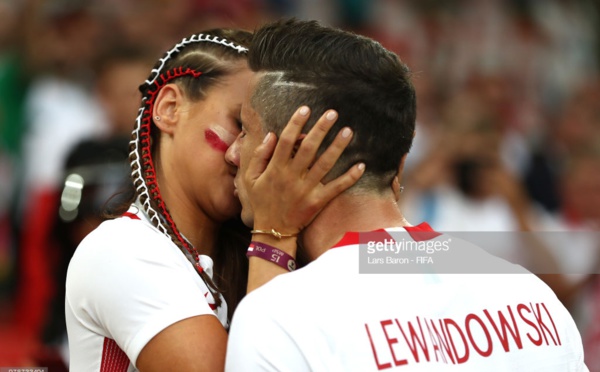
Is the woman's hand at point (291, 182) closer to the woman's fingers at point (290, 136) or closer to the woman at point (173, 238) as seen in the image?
the woman's fingers at point (290, 136)

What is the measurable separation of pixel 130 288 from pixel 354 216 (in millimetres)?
598

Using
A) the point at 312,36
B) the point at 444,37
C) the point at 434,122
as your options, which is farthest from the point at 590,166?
the point at 312,36

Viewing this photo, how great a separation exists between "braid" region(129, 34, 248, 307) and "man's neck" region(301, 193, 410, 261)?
0.47 meters

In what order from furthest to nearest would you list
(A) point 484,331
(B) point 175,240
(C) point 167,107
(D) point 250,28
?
(D) point 250,28
(C) point 167,107
(B) point 175,240
(A) point 484,331

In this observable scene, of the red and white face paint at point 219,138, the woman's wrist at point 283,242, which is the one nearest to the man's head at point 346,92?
the woman's wrist at point 283,242

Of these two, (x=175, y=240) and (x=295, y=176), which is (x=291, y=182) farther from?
(x=175, y=240)

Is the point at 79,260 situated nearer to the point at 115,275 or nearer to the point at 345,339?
the point at 115,275

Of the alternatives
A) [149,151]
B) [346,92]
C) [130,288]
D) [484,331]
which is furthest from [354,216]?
[149,151]

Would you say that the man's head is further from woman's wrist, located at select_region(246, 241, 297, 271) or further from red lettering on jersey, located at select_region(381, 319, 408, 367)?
red lettering on jersey, located at select_region(381, 319, 408, 367)

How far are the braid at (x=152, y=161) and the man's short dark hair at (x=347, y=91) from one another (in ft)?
1.58

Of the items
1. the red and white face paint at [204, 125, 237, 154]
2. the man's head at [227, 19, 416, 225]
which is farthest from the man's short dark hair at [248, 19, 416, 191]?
the red and white face paint at [204, 125, 237, 154]

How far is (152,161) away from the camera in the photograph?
290 cm

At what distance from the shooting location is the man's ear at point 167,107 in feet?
9.36

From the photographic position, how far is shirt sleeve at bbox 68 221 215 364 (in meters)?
2.36
